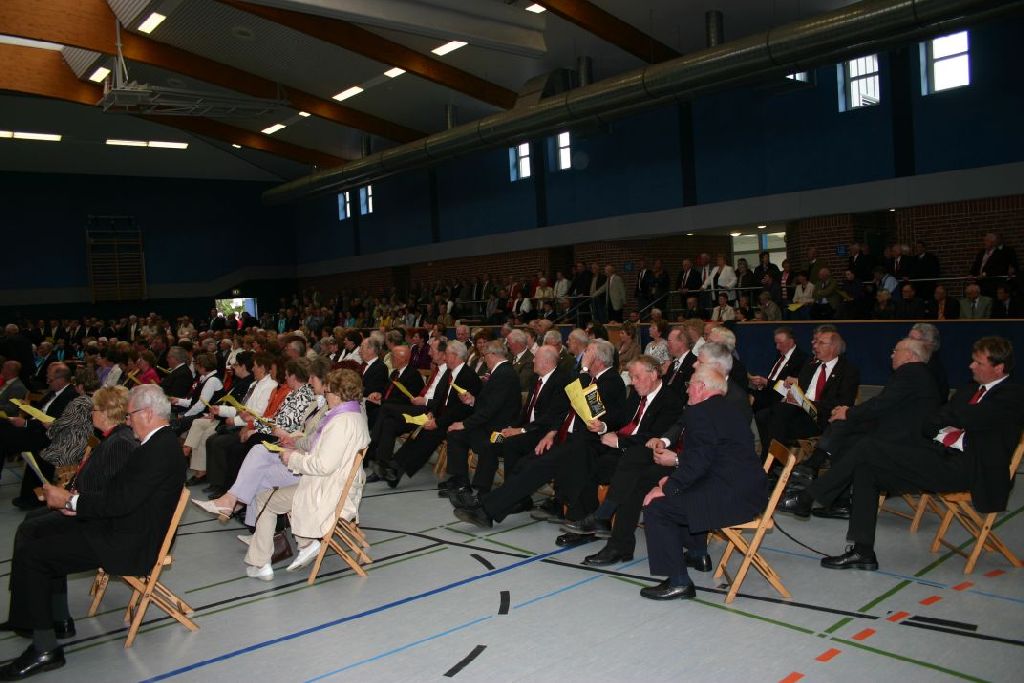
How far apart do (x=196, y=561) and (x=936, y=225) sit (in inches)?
525

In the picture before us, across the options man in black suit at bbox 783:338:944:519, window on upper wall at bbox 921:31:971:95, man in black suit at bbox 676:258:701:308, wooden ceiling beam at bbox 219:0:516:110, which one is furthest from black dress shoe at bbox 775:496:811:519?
wooden ceiling beam at bbox 219:0:516:110

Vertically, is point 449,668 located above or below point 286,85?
below

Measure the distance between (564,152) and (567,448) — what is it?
51.7ft

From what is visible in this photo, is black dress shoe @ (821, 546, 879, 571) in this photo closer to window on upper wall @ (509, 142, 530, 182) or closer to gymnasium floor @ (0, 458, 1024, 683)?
gymnasium floor @ (0, 458, 1024, 683)

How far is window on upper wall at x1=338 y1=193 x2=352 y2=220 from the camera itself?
29045 millimetres

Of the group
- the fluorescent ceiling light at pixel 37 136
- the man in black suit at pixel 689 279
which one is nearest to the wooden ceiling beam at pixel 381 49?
the man in black suit at pixel 689 279

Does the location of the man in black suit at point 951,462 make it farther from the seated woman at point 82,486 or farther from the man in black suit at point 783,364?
the seated woman at point 82,486

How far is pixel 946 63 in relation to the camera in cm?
1412

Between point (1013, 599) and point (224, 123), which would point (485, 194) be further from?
point (1013, 599)

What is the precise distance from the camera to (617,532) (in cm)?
549

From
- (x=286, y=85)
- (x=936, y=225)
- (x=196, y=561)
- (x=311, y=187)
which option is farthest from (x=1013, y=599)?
(x=311, y=187)

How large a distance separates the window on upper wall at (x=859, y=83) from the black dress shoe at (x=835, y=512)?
Answer: 1111 cm

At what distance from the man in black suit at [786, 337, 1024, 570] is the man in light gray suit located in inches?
310

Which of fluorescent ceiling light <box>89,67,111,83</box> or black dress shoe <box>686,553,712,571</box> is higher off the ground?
fluorescent ceiling light <box>89,67,111,83</box>
